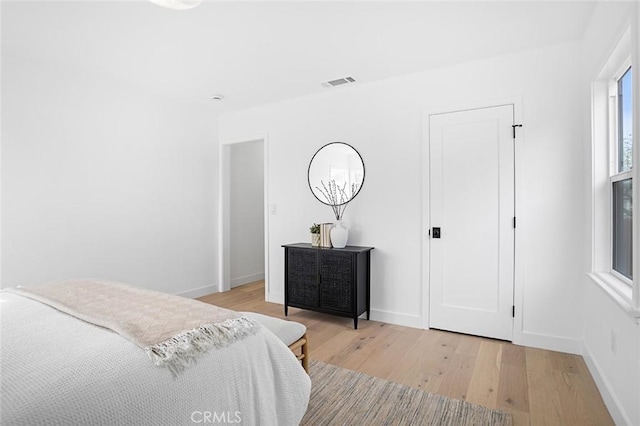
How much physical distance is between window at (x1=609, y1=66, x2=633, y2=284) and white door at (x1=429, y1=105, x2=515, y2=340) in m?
0.70

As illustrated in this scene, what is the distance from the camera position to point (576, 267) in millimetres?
2664

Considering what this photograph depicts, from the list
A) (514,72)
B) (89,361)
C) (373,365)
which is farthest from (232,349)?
(514,72)

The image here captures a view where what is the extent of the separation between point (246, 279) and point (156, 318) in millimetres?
3903

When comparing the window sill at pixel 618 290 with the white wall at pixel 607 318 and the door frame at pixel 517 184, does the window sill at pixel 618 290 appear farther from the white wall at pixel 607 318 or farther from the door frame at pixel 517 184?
the door frame at pixel 517 184

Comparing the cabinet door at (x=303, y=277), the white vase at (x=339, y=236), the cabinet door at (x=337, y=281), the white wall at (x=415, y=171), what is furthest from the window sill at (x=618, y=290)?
the cabinet door at (x=303, y=277)

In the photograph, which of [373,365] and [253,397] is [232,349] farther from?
[373,365]

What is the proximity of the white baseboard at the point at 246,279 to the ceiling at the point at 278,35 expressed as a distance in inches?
115

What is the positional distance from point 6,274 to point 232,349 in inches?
109

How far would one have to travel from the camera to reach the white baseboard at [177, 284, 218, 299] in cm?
436

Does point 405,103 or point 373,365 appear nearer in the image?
point 373,365

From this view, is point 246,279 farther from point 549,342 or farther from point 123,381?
point 123,381

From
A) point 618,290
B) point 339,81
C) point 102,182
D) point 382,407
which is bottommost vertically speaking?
point 382,407

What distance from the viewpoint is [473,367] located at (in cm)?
248

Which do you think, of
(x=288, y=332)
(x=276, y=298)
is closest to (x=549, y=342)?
(x=288, y=332)
